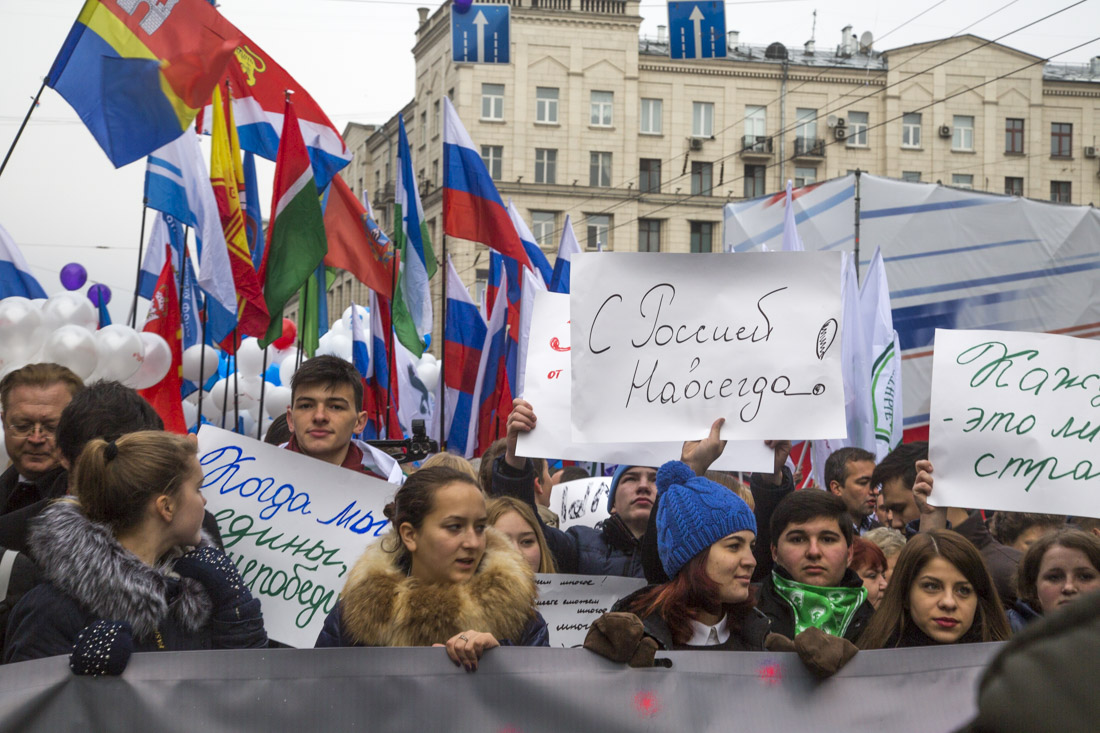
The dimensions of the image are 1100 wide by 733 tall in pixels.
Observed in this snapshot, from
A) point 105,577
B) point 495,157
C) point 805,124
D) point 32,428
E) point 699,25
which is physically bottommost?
point 105,577

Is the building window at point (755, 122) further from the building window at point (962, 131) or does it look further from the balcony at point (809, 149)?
the building window at point (962, 131)

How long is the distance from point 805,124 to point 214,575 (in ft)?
155

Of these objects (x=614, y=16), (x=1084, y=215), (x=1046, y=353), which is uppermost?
(x=614, y=16)

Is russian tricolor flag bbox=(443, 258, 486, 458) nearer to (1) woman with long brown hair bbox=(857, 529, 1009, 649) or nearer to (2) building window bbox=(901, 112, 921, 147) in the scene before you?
(1) woman with long brown hair bbox=(857, 529, 1009, 649)

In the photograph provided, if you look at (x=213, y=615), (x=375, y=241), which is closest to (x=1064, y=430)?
(x=213, y=615)

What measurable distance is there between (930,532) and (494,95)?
44.6m

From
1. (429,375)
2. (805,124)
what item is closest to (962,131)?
(805,124)

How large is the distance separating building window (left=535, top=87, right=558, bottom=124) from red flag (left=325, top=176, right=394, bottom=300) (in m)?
39.1

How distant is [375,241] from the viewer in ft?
29.1

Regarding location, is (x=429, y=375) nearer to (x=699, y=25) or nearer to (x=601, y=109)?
(x=699, y=25)

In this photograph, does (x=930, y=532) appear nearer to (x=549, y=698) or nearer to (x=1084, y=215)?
(x=549, y=698)

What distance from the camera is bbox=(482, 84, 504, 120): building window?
152 feet

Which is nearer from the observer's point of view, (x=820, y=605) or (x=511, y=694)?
(x=511, y=694)

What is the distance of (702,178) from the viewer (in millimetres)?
48031
